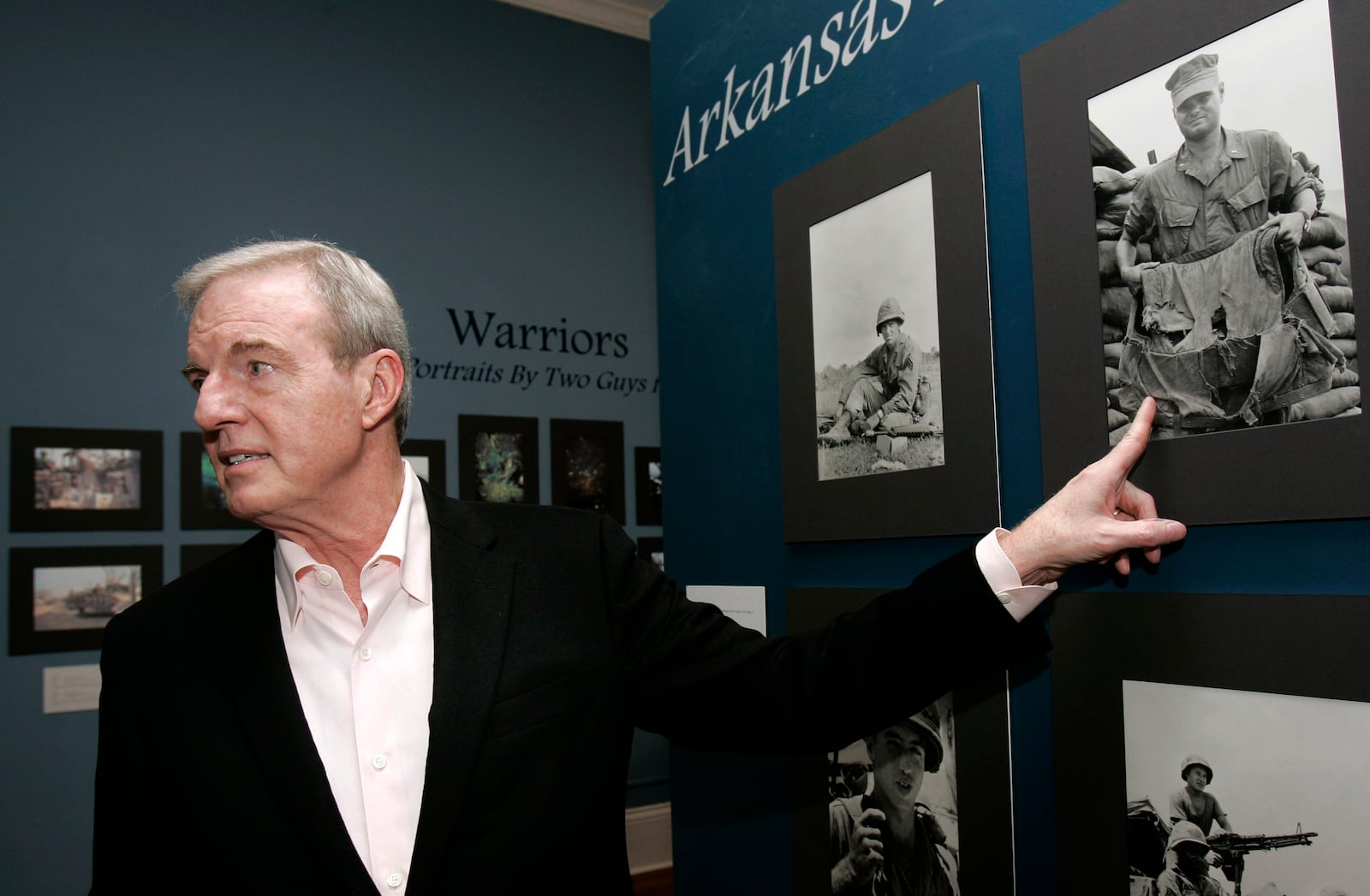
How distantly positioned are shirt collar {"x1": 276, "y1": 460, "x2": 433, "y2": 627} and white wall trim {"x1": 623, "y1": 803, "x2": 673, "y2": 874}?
2932mm

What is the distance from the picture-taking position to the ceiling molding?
4047 mm

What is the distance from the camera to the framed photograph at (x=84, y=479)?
120 inches

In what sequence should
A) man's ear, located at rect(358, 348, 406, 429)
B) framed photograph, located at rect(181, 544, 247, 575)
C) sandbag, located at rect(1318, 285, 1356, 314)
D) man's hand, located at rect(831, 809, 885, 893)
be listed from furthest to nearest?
1. framed photograph, located at rect(181, 544, 247, 575)
2. man's hand, located at rect(831, 809, 885, 893)
3. man's ear, located at rect(358, 348, 406, 429)
4. sandbag, located at rect(1318, 285, 1356, 314)

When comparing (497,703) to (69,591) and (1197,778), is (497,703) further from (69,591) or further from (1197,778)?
(69,591)

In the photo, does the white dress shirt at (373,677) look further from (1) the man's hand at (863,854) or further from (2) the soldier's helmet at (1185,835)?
(2) the soldier's helmet at (1185,835)

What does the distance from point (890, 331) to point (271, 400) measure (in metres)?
0.87

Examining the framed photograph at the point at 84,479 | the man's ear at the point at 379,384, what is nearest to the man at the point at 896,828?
the man's ear at the point at 379,384

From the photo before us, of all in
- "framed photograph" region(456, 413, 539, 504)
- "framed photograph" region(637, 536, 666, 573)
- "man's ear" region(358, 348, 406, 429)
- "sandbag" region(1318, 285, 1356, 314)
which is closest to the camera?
"sandbag" region(1318, 285, 1356, 314)

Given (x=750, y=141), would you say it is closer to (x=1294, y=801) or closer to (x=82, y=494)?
(x=1294, y=801)

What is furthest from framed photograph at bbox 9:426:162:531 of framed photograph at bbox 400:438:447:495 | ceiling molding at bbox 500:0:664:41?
ceiling molding at bbox 500:0:664:41

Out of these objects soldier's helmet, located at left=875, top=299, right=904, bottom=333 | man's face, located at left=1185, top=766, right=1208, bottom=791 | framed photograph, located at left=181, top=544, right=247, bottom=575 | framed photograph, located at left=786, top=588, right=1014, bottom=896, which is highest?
soldier's helmet, located at left=875, top=299, right=904, bottom=333

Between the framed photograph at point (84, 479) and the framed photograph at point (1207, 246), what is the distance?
2969 mm

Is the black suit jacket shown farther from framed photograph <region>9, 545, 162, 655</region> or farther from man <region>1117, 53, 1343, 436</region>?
framed photograph <region>9, 545, 162, 655</region>

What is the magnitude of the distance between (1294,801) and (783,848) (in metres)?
0.91
